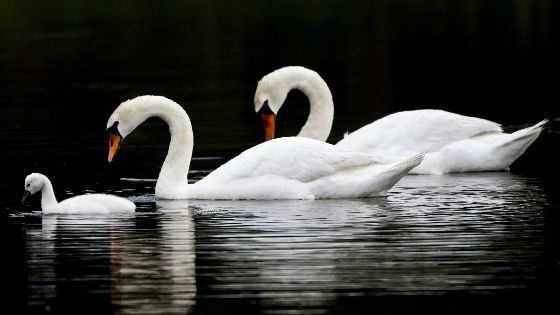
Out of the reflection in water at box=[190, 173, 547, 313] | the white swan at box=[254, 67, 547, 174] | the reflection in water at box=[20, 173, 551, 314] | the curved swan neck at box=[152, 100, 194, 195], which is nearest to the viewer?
the reflection in water at box=[20, 173, 551, 314]

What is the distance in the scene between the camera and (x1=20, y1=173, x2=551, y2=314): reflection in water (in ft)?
39.4

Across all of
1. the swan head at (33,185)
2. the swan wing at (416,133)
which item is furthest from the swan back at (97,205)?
the swan wing at (416,133)

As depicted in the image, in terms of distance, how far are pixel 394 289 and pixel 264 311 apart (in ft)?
3.49

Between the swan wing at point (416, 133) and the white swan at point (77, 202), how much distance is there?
3869 millimetres

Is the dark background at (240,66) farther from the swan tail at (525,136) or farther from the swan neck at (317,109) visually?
the swan tail at (525,136)

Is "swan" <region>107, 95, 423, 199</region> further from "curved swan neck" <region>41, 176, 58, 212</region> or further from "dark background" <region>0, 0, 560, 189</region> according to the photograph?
"dark background" <region>0, 0, 560, 189</region>

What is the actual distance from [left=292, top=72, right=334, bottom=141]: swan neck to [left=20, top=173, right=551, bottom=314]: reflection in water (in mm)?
3775

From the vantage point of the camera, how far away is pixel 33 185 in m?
16.0

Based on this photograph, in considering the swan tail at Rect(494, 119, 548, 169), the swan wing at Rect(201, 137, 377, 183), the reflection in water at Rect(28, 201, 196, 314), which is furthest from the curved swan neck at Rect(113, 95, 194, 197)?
the swan tail at Rect(494, 119, 548, 169)

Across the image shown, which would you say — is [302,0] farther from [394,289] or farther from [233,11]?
[394,289]

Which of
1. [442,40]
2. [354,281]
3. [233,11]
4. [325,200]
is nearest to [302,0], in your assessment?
[233,11]

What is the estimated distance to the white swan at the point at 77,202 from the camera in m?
15.8

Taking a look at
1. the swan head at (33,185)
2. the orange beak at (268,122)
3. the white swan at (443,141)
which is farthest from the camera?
the orange beak at (268,122)

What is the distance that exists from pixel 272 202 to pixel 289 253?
9.84 feet
